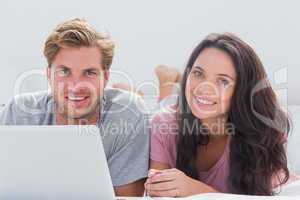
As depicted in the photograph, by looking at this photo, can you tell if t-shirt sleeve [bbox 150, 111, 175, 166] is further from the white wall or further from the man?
the white wall

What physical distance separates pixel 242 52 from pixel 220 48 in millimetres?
67

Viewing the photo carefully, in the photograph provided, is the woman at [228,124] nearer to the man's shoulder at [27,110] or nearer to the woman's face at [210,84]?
the woman's face at [210,84]

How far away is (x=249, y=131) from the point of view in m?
1.32

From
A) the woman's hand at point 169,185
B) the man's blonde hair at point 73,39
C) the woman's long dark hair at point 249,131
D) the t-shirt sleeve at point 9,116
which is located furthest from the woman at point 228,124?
the t-shirt sleeve at point 9,116

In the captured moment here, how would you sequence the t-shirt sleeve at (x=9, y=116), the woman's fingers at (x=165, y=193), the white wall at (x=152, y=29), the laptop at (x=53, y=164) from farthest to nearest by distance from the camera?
the white wall at (x=152, y=29) → the t-shirt sleeve at (x=9, y=116) → the woman's fingers at (x=165, y=193) → the laptop at (x=53, y=164)

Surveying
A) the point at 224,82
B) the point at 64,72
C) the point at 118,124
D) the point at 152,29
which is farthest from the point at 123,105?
the point at 152,29

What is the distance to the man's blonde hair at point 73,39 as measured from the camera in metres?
1.27

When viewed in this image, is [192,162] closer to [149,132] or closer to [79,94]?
[149,132]

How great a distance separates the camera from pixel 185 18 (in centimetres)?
203

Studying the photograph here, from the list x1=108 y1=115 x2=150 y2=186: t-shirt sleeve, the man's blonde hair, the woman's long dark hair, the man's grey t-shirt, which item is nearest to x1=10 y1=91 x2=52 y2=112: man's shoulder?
the man's grey t-shirt

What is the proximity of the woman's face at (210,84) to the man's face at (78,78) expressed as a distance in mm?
280

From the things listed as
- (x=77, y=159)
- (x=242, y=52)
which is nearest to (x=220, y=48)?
(x=242, y=52)

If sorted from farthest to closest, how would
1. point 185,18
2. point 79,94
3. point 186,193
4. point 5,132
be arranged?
point 185,18 → point 79,94 → point 186,193 → point 5,132

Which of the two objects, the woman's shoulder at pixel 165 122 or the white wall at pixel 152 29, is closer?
the woman's shoulder at pixel 165 122
